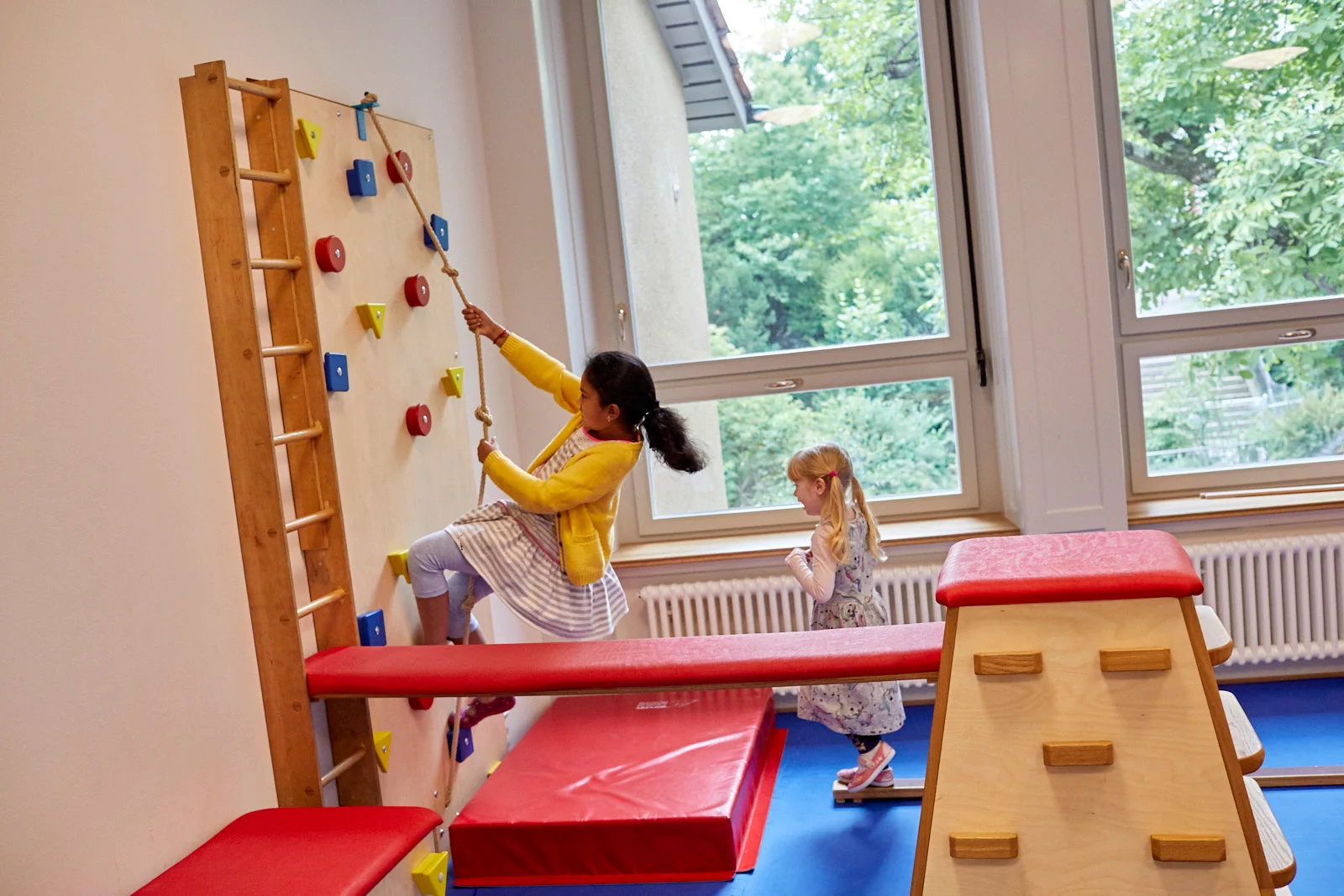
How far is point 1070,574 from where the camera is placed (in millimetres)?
2031

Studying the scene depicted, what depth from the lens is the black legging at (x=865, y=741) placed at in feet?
11.1

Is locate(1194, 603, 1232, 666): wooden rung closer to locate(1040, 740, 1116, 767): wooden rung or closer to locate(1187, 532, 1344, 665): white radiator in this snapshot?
locate(1040, 740, 1116, 767): wooden rung

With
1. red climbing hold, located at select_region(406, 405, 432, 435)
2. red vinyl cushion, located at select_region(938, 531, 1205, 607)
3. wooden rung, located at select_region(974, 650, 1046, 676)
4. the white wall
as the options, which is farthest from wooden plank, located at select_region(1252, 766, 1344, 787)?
the white wall

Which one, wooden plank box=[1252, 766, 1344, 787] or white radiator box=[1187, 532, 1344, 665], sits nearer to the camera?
wooden plank box=[1252, 766, 1344, 787]

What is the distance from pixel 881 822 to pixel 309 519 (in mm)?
1819

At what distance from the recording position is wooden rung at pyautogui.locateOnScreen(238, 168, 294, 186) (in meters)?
2.43

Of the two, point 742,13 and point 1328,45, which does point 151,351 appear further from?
point 1328,45

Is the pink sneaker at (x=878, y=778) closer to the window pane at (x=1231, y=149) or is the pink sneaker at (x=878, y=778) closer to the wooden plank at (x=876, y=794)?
the wooden plank at (x=876, y=794)

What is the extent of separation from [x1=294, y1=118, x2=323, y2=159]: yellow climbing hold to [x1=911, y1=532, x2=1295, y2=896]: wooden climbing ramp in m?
1.79

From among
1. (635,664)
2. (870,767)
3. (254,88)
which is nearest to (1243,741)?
(635,664)

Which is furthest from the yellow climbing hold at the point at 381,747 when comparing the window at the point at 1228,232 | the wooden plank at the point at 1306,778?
the window at the point at 1228,232

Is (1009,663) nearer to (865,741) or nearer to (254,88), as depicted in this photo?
(865,741)

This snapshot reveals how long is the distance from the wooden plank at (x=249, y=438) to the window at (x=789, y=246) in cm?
212

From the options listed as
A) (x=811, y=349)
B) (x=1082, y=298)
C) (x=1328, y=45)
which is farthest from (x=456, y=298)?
(x=1328, y=45)
